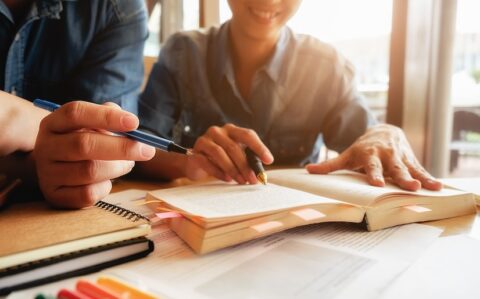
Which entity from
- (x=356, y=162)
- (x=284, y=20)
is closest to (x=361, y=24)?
(x=284, y=20)

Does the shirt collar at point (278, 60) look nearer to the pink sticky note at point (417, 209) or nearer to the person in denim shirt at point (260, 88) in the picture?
the person in denim shirt at point (260, 88)

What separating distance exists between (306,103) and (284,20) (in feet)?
0.81

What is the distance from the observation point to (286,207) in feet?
1.41

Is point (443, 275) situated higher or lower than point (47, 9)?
lower

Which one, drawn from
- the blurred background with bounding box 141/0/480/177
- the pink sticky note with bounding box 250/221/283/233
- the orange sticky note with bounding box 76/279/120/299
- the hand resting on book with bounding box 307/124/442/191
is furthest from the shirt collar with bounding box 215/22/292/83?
the orange sticky note with bounding box 76/279/120/299

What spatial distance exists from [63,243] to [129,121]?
0.49ft

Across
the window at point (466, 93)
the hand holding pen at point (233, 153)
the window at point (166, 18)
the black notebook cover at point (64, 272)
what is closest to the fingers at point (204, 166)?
the hand holding pen at point (233, 153)

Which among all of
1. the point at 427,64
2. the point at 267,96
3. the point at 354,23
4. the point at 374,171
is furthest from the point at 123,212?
the point at 354,23

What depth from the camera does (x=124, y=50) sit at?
0.93 metres

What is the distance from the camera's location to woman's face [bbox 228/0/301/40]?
39.8 inches

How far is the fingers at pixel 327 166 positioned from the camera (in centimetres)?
71

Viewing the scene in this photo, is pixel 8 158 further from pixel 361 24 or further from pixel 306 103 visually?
pixel 361 24

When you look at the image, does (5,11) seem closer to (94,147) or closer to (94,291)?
(94,147)

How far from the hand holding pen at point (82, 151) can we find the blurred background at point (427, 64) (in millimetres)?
937
